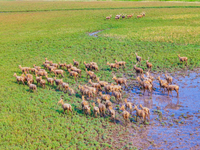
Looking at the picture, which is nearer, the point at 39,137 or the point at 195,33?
the point at 39,137

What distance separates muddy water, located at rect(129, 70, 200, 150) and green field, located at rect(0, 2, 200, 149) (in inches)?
76.0

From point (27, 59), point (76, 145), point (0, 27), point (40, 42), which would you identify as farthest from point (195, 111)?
point (0, 27)

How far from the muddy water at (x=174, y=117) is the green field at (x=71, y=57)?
6.34 ft

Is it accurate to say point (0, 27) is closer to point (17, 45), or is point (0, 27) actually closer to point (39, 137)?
point (17, 45)

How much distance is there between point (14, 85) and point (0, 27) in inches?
1373

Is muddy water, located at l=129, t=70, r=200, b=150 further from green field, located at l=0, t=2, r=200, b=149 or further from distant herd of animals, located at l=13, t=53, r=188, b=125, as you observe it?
green field, located at l=0, t=2, r=200, b=149

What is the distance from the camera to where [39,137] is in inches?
538

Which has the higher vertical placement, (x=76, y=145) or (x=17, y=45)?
(x=17, y=45)

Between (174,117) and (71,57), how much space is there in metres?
16.8

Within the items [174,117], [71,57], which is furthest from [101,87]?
[71,57]

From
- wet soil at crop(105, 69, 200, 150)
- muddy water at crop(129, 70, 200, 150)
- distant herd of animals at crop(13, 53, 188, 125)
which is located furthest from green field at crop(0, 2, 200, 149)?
muddy water at crop(129, 70, 200, 150)

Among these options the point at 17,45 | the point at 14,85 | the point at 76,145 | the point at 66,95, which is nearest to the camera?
the point at 76,145

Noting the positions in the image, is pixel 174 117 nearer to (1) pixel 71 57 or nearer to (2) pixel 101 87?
(2) pixel 101 87

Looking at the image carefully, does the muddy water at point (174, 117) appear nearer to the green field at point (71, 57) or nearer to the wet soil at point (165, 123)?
the wet soil at point (165, 123)
